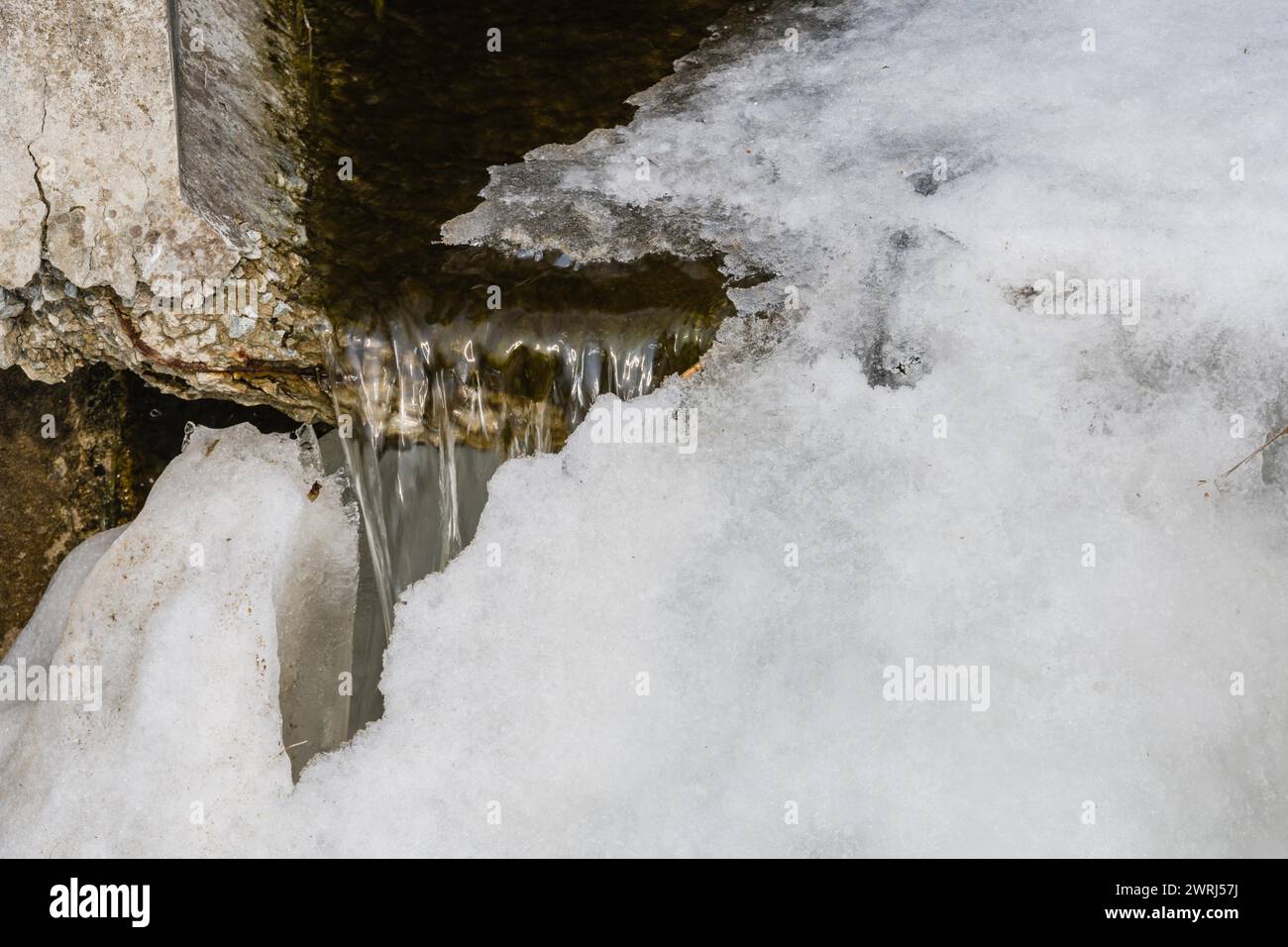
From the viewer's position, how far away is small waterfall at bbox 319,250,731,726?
2311 millimetres

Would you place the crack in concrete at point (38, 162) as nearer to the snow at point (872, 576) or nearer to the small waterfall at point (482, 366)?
the small waterfall at point (482, 366)

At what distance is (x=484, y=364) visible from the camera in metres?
2.35

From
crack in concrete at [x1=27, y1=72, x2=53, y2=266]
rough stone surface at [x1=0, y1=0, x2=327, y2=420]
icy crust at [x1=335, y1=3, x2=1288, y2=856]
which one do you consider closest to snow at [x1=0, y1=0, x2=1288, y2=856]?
icy crust at [x1=335, y1=3, x2=1288, y2=856]

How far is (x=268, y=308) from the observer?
2463 mm

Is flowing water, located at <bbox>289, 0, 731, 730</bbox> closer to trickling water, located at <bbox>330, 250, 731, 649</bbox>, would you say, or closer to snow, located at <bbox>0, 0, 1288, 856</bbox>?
trickling water, located at <bbox>330, 250, 731, 649</bbox>

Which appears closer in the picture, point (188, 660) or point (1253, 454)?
point (1253, 454)

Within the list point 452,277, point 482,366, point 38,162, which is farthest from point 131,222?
point 482,366

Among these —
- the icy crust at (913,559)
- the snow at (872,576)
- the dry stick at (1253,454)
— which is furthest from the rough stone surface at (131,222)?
the dry stick at (1253,454)

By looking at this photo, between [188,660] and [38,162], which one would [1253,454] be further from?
[38,162]

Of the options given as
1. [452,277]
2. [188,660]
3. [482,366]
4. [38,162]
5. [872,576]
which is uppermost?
[38,162]

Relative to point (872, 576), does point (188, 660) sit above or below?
below

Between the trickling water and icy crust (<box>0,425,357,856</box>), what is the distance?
1.02 ft

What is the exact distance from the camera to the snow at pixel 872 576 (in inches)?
82.0

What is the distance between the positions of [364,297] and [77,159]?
28.6 inches
